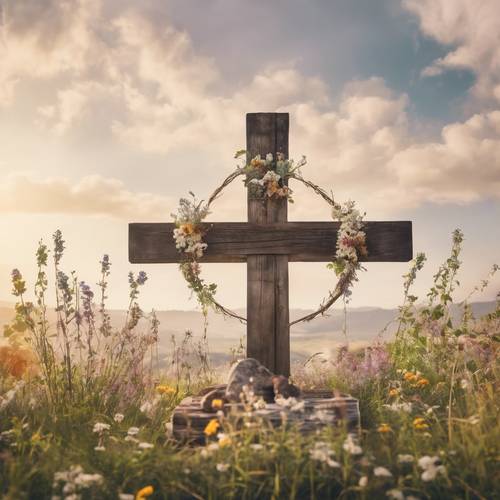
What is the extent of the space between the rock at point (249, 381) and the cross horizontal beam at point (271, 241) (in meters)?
1.89

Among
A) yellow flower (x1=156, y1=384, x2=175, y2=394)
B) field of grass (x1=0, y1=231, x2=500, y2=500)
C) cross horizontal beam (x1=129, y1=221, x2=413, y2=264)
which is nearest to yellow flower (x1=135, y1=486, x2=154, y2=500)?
field of grass (x1=0, y1=231, x2=500, y2=500)

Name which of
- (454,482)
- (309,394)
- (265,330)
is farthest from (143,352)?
(454,482)

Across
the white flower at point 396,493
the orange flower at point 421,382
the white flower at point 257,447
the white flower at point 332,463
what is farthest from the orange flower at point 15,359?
the white flower at point 396,493

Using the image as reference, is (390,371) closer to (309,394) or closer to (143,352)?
(309,394)

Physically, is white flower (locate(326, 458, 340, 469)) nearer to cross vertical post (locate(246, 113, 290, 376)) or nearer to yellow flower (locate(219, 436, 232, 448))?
yellow flower (locate(219, 436, 232, 448))

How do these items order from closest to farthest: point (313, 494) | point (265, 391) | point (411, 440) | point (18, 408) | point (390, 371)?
point (313, 494), point (411, 440), point (265, 391), point (18, 408), point (390, 371)

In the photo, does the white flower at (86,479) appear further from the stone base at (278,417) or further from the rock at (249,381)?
the rock at (249,381)

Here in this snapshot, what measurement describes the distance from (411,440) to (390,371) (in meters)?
3.63

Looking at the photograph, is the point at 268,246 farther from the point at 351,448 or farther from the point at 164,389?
the point at 351,448

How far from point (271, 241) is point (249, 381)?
7.20 feet

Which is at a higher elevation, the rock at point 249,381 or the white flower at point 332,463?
the rock at point 249,381

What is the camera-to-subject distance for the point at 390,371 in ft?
25.6

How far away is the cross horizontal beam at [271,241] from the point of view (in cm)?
721

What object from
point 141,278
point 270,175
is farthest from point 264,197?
point 141,278
